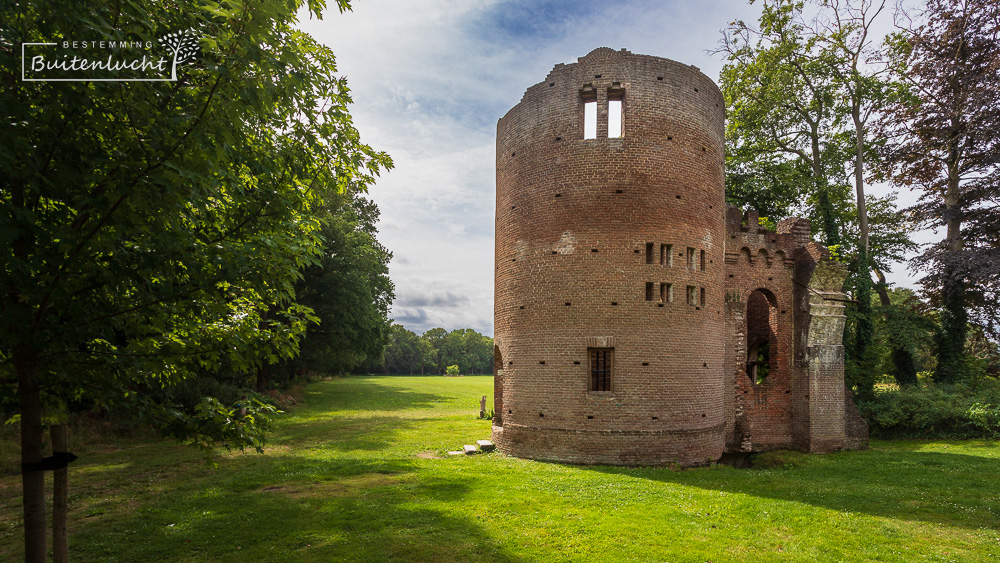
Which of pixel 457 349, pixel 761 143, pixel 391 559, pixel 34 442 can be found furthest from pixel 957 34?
pixel 457 349

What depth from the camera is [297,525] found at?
30.2 ft

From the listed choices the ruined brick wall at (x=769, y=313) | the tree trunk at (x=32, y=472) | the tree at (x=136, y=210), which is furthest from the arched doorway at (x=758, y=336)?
the tree trunk at (x=32, y=472)

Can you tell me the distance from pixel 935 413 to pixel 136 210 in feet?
88.5

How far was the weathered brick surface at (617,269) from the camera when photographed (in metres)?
14.4

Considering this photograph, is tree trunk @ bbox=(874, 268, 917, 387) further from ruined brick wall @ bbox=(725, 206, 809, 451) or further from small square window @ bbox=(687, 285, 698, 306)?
small square window @ bbox=(687, 285, 698, 306)

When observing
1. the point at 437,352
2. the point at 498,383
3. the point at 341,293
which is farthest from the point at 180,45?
the point at 437,352

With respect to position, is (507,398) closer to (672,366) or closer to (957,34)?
(672,366)

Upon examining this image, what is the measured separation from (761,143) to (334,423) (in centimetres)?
2568

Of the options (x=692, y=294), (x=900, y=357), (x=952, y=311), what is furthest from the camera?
(x=900, y=357)

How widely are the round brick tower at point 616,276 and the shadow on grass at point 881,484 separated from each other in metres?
1.47

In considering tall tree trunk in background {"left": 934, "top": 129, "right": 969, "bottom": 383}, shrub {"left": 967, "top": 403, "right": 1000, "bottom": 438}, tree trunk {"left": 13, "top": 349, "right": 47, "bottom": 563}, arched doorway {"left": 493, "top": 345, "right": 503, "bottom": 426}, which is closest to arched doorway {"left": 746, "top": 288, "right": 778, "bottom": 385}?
shrub {"left": 967, "top": 403, "right": 1000, "bottom": 438}

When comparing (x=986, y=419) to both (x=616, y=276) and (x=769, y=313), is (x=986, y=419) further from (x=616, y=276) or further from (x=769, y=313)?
(x=616, y=276)

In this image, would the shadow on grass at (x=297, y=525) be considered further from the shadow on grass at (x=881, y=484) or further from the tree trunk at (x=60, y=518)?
the shadow on grass at (x=881, y=484)

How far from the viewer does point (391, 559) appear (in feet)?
25.7
